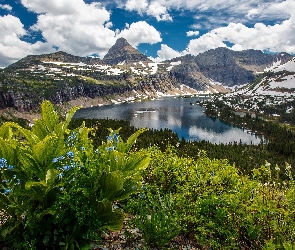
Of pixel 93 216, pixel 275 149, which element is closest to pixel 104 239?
pixel 93 216

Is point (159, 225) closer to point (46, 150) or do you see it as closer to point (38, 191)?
point (38, 191)

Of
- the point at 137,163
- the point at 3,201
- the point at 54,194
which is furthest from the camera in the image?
the point at 137,163

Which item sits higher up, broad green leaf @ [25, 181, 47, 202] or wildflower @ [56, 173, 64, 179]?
wildflower @ [56, 173, 64, 179]

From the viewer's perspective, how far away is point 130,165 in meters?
5.21

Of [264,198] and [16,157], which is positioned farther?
[264,198]

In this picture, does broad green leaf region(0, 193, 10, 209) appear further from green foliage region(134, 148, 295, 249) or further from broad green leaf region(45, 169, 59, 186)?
green foliage region(134, 148, 295, 249)

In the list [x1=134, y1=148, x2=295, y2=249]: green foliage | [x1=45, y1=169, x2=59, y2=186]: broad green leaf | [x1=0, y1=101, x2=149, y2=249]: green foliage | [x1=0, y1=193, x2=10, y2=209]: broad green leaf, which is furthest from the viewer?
[x1=134, y1=148, x2=295, y2=249]: green foliage

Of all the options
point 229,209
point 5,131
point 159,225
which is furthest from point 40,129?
point 229,209

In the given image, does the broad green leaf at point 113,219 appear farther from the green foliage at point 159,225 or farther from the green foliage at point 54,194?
the green foliage at point 159,225

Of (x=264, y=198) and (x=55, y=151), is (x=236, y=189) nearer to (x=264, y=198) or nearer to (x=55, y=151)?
(x=264, y=198)

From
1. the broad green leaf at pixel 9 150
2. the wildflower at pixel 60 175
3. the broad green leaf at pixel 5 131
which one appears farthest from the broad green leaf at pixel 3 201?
the broad green leaf at pixel 5 131

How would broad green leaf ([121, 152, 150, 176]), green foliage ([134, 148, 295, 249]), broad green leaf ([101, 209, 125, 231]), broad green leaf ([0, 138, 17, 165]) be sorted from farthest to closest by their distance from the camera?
1. broad green leaf ([121, 152, 150, 176])
2. green foliage ([134, 148, 295, 249])
3. broad green leaf ([101, 209, 125, 231])
4. broad green leaf ([0, 138, 17, 165])

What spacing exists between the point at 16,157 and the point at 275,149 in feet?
427

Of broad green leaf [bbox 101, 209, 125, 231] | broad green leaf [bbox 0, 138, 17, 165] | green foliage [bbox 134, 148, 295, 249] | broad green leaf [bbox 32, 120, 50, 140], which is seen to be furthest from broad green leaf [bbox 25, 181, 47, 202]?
green foliage [bbox 134, 148, 295, 249]
